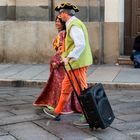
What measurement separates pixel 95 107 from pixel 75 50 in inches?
30.9

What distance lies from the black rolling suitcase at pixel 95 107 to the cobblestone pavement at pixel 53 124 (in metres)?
0.17

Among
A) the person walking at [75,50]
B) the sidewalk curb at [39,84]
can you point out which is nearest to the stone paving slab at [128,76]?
the sidewalk curb at [39,84]

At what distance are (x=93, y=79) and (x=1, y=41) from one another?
394cm

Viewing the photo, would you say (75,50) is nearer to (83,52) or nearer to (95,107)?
(83,52)

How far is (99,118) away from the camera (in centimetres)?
622

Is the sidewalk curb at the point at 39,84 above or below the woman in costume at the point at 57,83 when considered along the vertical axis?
below

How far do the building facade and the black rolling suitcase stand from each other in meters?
6.98

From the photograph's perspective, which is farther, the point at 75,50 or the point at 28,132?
the point at 28,132

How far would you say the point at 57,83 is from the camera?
7785 mm

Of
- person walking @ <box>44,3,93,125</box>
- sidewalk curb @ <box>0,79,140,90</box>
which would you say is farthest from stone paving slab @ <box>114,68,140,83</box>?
person walking @ <box>44,3,93,125</box>

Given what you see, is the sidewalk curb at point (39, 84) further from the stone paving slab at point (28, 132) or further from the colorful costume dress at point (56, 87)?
the stone paving slab at point (28, 132)

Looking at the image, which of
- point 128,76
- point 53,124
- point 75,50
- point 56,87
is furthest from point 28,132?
point 128,76

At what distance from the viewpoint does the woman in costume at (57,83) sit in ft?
24.5

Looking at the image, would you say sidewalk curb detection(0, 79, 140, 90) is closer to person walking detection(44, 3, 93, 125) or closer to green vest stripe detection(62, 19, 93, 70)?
person walking detection(44, 3, 93, 125)
